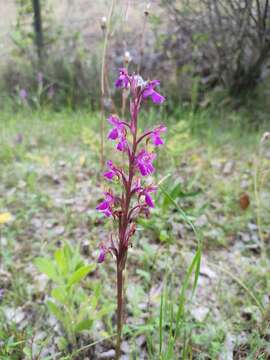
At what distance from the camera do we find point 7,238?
2209mm

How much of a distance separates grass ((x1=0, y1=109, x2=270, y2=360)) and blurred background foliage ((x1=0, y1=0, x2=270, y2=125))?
1.27 m

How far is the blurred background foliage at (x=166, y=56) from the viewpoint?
4043mm

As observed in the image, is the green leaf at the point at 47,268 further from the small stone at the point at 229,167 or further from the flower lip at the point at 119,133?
the small stone at the point at 229,167

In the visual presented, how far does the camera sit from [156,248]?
216 centimetres

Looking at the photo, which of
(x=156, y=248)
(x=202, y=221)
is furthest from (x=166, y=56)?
(x=156, y=248)

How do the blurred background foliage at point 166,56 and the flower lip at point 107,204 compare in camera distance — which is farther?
the blurred background foliage at point 166,56

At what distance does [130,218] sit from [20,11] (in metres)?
6.36

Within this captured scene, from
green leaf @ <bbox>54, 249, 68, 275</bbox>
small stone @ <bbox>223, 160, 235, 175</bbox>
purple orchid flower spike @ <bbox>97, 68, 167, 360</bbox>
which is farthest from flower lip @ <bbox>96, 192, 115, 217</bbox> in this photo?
small stone @ <bbox>223, 160, 235, 175</bbox>

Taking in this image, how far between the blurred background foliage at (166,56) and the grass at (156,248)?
1.27m

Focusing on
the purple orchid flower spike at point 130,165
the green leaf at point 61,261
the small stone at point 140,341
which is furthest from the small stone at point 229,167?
the purple orchid flower spike at point 130,165

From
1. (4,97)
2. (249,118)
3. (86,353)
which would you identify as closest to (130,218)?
(86,353)

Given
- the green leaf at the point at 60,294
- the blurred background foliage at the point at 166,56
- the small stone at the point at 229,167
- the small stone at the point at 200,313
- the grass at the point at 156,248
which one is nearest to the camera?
the green leaf at the point at 60,294

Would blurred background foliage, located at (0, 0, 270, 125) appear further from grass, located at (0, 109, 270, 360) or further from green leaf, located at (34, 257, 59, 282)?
green leaf, located at (34, 257, 59, 282)

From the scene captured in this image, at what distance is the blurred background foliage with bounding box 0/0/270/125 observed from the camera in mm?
4043
